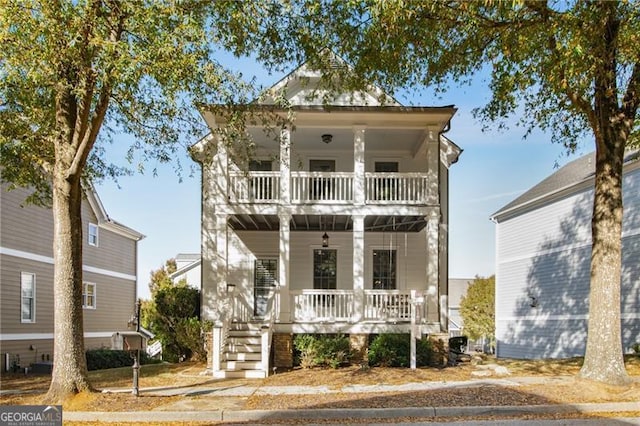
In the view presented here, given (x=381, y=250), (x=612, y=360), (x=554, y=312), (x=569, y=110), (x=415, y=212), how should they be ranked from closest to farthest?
(x=612, y=360)
(x=569, y=110)
(x=415, y=212)
(x=381, y=250)
(x=554, y=312)

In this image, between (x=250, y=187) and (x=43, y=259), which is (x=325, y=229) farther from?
Answer: (x=43, y=259)

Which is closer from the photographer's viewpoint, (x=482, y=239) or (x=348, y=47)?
(x=348, y=47)

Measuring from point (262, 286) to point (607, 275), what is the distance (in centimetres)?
990

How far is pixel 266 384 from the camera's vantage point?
10.8 metres

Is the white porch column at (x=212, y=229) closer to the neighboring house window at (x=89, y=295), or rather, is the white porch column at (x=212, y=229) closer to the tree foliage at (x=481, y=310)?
the neighboring house window at (x=89, y=295)

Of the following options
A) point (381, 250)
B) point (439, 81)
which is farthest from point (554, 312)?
point (439, 81)

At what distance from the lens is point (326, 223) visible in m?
16.0

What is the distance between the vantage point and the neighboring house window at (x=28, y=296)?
16.8 meters

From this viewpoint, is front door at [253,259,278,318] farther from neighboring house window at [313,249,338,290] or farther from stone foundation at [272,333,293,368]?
stone foundation at [272,333,293,368]

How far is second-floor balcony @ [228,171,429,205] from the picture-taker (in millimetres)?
14023

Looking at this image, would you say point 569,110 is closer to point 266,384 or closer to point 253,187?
point 253,187

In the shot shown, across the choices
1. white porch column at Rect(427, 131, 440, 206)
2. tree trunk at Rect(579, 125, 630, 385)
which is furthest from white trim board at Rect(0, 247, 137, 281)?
tree trunk at Rect(579, 125, 630, 385)

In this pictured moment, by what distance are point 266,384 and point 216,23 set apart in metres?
7.16

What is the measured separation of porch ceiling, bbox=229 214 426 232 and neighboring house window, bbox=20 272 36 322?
706cm
